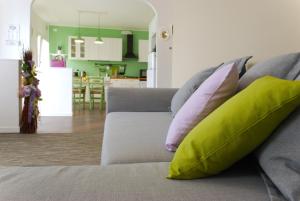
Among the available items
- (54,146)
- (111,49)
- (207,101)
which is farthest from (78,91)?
(207,101)

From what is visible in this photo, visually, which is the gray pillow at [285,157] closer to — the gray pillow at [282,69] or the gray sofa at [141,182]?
the gray sofa at [141,182]

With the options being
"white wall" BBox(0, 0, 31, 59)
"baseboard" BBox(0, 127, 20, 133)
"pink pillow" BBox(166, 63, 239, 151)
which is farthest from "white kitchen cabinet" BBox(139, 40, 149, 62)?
"pink pillow" BBox(166, 63, 239, 151)

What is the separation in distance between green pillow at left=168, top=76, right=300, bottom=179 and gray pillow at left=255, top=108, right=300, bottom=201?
2 cm

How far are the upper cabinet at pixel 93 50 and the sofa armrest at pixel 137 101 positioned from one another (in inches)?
279

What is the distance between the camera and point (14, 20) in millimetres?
4637

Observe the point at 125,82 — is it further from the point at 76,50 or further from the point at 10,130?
the point at 10,130

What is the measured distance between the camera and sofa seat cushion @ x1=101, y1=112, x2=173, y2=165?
1.11 metres

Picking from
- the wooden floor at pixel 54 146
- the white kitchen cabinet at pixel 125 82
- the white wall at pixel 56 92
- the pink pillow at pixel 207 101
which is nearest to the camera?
the pink pillow at pixel 207 101

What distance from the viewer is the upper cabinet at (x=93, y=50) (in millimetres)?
9289

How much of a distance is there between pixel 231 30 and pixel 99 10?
5234mm

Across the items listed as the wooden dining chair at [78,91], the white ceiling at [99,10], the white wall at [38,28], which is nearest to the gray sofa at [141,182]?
the white ceiling at [99,10]

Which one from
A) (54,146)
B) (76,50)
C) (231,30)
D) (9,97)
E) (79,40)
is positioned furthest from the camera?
(76,50)

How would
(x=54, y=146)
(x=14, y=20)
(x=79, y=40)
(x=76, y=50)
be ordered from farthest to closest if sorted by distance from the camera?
(x=76, y=50) → (x=79, y=40) → (x=14, y=20) → (x=54, y=146)

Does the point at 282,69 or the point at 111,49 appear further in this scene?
the point at 111,49
